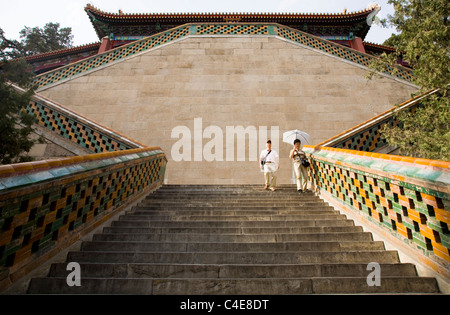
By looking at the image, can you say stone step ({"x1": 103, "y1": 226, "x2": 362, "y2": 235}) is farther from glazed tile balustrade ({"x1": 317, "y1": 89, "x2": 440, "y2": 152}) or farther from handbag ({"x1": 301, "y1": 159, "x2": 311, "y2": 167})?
glazed tile balustrade ({"x1": 317, "y1": 89, "x2": 440, "y2": 152})

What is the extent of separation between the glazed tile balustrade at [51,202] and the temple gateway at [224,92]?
4400mm

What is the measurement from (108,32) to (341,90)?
12.5 m

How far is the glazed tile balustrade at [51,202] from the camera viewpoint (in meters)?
2.01

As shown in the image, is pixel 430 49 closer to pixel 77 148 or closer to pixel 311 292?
pixel 311 292

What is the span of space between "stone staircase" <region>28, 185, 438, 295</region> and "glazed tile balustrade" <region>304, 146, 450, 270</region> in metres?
0.26

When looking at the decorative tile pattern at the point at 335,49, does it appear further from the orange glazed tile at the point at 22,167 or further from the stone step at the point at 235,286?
the orange glazed tile at the point at 22,167

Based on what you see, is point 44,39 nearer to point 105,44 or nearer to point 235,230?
point 105,44

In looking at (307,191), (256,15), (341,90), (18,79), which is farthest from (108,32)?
(307,191)

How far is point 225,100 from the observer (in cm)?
884

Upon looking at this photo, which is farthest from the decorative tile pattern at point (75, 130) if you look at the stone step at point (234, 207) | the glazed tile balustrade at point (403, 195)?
the glazed tile balustrade at point (403, 195)

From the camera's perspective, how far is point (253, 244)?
2836mm

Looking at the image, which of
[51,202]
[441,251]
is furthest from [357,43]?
[51,202]

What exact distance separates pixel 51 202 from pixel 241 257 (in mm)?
2007

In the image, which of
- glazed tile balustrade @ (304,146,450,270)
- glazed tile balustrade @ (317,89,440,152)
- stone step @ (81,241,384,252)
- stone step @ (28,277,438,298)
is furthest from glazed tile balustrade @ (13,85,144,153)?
glazed tile balustrade @ (317,89,440,152)
